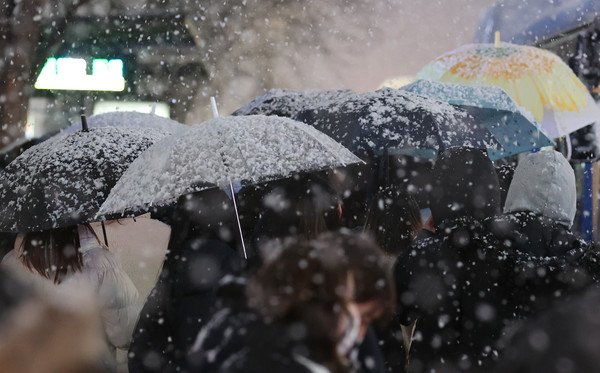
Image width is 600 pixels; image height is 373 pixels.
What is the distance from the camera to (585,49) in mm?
8820

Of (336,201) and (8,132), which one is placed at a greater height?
(336,201)

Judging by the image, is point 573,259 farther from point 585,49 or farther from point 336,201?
point 585,49

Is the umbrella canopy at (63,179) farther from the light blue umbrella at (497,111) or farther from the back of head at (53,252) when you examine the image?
the light blue umbrella at (497,111)

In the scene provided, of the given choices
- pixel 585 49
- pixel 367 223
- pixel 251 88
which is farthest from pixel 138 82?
pixel 367 223

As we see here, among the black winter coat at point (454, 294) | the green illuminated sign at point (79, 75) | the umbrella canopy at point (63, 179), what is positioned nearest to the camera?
the black winter coat at point (454, 294)

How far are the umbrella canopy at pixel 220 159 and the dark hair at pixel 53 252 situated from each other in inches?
12.7

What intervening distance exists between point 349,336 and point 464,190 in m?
1.99

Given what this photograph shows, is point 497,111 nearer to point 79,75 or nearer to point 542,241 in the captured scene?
point 542,241

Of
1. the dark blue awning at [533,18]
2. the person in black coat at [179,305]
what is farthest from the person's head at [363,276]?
the dark blue awning at [533,18]

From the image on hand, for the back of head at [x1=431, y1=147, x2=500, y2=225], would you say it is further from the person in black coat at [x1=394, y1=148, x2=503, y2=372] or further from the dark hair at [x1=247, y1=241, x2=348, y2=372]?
the dark hair at [x1=247, y1=241, x2=348, y2=372]

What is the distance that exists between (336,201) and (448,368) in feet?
3.13

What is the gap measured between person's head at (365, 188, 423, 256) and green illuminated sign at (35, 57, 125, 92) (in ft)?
36.1

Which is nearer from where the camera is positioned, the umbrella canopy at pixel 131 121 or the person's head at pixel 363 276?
the person's head at pixel 363 276

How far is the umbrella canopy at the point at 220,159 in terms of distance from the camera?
3.04 metres
